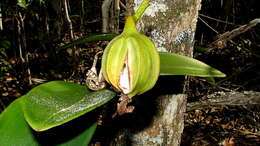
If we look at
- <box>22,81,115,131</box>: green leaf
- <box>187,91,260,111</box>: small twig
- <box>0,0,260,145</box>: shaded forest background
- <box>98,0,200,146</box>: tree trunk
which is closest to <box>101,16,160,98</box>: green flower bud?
<box>22,81,115,131</box>: green leaf

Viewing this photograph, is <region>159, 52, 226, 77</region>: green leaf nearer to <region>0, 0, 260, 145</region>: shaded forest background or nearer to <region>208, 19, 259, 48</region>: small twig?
<region>208, 19, 259, 48</region>: small twig

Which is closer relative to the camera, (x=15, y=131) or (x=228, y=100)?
(x=15, y=131)

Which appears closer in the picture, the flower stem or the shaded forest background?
the flower stem

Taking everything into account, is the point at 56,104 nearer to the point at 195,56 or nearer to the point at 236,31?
the point at 236,31

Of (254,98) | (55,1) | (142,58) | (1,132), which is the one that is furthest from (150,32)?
(55,1)

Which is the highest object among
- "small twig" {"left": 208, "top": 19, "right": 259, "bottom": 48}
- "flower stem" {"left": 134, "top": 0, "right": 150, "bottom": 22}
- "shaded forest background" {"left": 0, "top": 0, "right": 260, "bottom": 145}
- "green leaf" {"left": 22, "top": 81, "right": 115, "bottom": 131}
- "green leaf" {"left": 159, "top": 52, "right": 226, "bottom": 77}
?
"flower stem" {"left": 134, "top": 0, "right": 150, "bottom": 22}

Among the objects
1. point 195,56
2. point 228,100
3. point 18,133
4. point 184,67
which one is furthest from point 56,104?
point 195,56

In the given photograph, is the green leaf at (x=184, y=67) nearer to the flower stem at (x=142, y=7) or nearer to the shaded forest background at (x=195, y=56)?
the flower stem at (x=142, y=7)
